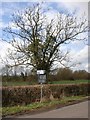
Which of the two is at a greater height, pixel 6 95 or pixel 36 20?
pixel 36 20

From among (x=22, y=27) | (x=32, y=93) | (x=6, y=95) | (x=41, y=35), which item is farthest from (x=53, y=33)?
(x=6, y=95)

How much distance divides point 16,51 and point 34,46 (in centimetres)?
268

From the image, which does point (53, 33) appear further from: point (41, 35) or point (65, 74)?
point (65, 74)

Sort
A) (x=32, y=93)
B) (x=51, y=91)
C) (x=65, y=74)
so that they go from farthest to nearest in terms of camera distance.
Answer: (x=65, y=74) → (x=51, y=91) → (x=32, y=93)

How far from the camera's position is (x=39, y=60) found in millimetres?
43156

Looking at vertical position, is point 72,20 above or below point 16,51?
above

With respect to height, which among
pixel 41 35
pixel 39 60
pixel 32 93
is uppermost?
pixel 41 35

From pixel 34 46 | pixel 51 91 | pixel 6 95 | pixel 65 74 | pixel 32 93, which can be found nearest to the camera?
pixel 6 95

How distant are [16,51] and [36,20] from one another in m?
5.01

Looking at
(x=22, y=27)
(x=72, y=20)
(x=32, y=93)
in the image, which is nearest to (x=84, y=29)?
(x=72, y=20)

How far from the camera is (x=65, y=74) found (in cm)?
4731

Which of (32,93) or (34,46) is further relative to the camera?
(34,46)

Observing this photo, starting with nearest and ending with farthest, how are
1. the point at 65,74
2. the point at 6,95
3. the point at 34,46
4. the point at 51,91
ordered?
the point at 6,95 → the point at 51,91 → the point at 34,46 → the point at 65,74

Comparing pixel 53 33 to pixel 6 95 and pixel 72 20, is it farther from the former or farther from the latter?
pixel 6 95
